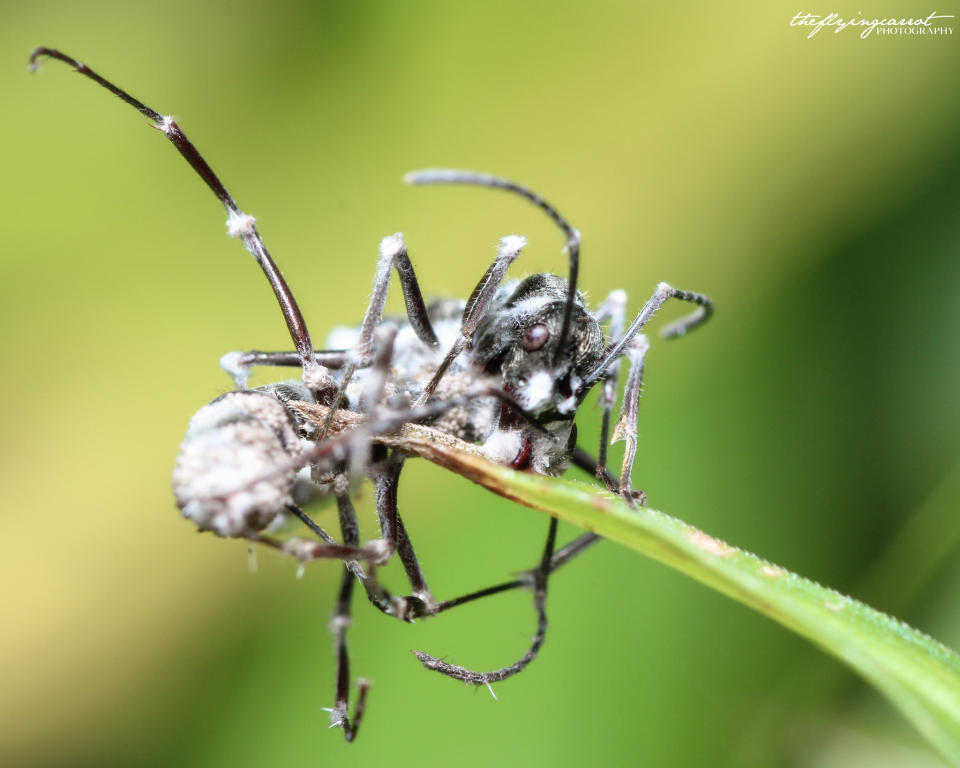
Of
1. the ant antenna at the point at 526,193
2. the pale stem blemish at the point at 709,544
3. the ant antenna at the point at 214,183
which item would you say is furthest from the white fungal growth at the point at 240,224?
the pale stem blemish at the point at 709,544

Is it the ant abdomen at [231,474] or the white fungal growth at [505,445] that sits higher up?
the white fungal growth at [505,445]

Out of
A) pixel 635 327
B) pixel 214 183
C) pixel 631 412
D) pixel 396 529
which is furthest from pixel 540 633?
pixel 214 183

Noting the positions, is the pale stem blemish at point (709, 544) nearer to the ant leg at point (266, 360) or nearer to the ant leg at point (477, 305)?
the ant leg at point (477, 305)

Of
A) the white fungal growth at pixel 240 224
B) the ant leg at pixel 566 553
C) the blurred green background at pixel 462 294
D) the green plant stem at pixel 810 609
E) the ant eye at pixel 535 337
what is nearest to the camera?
the green plant stem at pixel 810 609

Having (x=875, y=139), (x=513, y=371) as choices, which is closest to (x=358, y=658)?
(x=513, y=371)

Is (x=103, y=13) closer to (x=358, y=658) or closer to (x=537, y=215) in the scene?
(x=537, y=215)

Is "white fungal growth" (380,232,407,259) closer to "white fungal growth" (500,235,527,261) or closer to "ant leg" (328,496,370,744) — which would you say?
"white fungal growth" (500,235,527,261)
